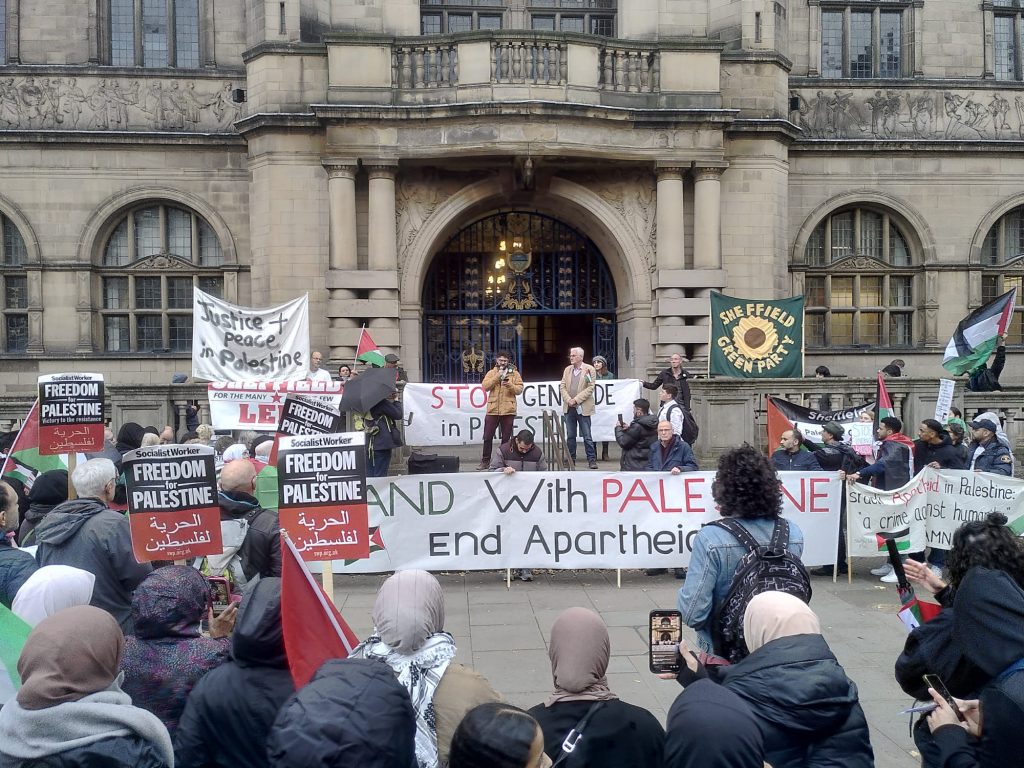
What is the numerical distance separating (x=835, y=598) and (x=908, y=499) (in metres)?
1.49

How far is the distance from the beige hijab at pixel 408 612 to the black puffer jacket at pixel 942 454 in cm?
790

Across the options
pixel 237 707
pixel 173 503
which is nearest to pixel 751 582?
pixel 237 707

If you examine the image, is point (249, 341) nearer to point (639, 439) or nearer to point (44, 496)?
point (639, 439)

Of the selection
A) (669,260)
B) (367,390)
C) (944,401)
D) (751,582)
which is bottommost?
(751,582)

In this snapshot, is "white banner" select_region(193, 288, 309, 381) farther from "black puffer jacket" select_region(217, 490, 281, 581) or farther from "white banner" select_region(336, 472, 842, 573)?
"black puffer jacket" select_region(217, 490, 281, 581)

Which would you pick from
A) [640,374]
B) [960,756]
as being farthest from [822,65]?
[960,756]

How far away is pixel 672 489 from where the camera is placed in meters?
9.12

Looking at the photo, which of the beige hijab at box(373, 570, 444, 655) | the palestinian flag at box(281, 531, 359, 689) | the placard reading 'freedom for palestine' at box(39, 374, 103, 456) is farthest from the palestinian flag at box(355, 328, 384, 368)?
the beige hijab at box(373, 570, 444, 655)

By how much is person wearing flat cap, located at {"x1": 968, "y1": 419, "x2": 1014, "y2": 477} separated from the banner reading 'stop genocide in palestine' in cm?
473

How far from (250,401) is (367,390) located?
7.74ft

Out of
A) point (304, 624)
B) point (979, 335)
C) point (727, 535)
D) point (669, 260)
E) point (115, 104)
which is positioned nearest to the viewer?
point (304, 624)

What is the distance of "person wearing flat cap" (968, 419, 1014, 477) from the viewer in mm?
9469

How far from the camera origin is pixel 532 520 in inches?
356

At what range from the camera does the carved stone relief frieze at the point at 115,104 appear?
17.8m
